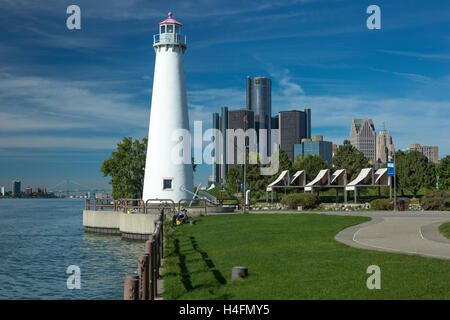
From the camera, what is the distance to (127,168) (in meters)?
62.1

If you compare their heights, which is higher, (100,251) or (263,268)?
(263,268)

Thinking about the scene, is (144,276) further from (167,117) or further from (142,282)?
(167,117)

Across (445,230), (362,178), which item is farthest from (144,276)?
(362,178)

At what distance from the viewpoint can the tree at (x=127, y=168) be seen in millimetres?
61625

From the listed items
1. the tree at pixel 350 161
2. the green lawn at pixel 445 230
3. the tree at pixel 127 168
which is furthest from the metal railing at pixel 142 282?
the tree at pixel 350 161

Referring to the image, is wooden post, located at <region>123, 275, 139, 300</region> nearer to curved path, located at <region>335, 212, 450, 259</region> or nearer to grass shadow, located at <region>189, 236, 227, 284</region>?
grass shadow, located at <region>189, 236, 227, 284</region>

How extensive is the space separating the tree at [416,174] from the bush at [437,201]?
30.5 m

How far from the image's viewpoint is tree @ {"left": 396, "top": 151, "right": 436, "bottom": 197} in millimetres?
71500

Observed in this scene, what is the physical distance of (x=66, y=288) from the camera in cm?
1766

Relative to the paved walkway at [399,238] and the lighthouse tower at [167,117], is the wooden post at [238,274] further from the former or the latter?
the lighthouse tower at [167,117]

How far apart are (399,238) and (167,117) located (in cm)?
2419

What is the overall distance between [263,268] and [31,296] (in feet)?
29.7

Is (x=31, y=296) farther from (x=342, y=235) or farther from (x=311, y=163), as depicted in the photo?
(x=311, y=163)

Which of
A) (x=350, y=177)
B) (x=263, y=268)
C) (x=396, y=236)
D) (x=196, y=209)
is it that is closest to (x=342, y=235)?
(x=396, y=236)
